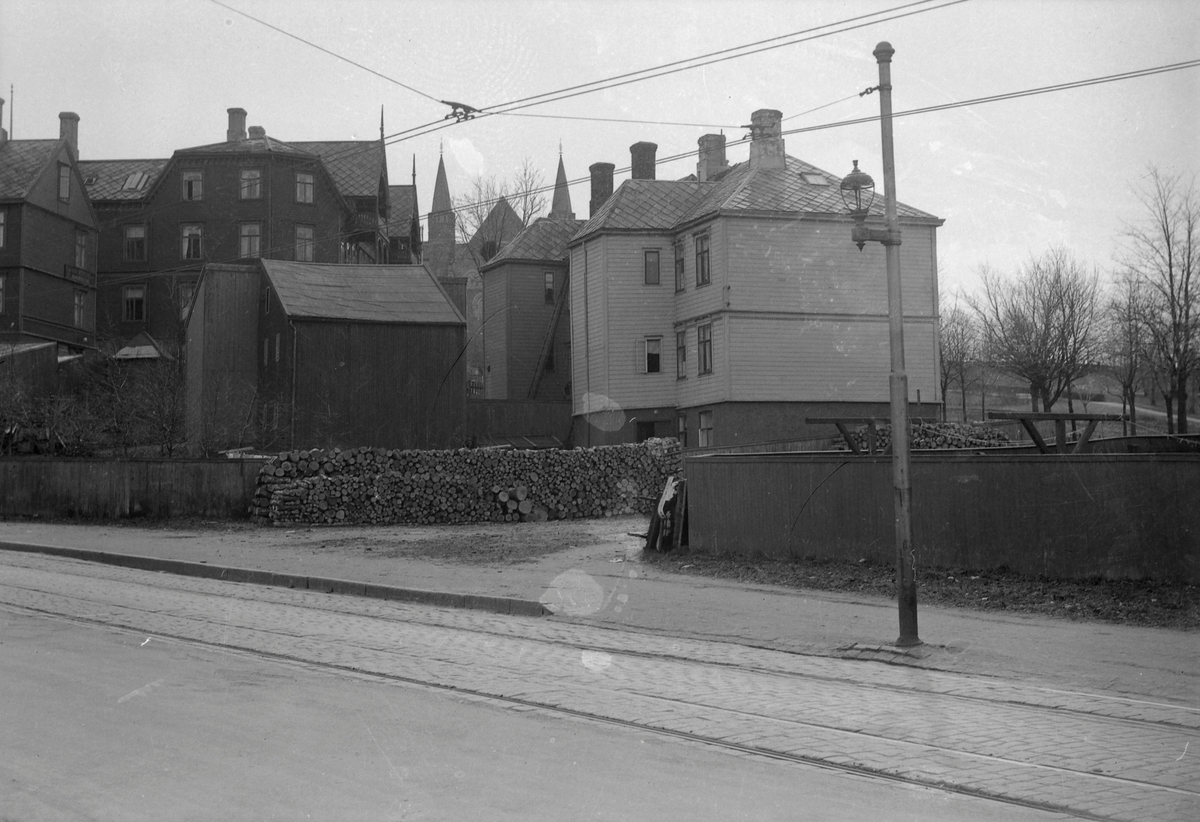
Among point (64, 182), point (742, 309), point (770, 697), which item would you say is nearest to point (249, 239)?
point (64, 182)

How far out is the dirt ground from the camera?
1335 cm

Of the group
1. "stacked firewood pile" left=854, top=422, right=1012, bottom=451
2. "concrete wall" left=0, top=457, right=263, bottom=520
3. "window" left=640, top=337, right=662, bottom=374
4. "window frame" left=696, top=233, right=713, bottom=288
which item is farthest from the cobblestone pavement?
"window" left=640, top=337, right=662, bottom=374

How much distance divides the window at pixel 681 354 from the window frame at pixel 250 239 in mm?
23269

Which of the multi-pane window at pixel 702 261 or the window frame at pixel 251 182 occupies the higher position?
the window frame at pixel 251 182

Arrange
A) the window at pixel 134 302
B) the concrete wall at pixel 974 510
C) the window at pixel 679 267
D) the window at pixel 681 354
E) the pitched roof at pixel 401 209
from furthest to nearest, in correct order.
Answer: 1. the pitched roof at pixel 401 209
2. the window at pixel 134 302
3. the window at pixel 679 267
4. the window at pixel 681 354
5. the concrete wall at pixel 974 510

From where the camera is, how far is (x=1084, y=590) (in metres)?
14.1

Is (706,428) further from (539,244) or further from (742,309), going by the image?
(539,244)

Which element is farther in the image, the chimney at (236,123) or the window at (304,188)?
the chimney at (236,123)

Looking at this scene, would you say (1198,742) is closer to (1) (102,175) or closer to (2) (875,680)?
(2) (875,680)

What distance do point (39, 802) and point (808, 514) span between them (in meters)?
13.4

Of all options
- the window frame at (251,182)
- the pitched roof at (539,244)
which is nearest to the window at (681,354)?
the pitched roof at (539,244)

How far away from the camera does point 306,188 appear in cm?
5528

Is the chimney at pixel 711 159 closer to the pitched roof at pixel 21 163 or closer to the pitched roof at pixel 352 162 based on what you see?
the pitched roof at pixel 352 162

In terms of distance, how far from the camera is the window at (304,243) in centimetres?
5466
